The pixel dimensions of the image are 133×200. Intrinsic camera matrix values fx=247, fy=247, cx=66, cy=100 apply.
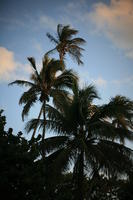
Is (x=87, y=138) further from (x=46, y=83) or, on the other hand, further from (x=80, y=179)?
(x=46, y=83)

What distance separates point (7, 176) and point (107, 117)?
541 centimetres

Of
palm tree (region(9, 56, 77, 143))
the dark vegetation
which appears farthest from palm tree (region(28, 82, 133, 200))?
palm tree (region(9, 56, 77, 143))

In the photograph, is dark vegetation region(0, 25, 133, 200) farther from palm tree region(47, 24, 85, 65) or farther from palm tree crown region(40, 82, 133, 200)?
palm tree region(47, 24, 85, 65)

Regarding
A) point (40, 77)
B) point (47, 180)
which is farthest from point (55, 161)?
point (40, 77)

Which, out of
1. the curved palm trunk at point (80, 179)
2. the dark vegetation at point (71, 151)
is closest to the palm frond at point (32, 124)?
the dark vegetation at point (71, 151)

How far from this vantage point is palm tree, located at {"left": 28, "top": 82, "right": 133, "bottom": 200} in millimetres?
9742

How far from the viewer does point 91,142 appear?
10.5 metres

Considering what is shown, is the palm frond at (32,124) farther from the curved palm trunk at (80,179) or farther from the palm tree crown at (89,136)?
the curved palm trunk at (80,179)

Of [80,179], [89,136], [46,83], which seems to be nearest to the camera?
[80,179]

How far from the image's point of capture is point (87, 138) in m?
10.6

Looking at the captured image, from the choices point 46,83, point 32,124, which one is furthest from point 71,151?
point 46,83

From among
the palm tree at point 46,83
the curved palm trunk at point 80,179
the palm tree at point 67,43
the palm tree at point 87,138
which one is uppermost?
the palm tree at point 67,43

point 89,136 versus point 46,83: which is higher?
point 46,83

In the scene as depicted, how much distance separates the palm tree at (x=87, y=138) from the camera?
974 centimetres
